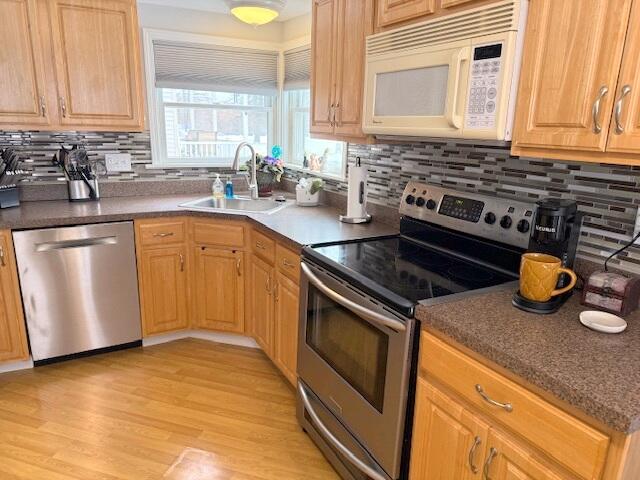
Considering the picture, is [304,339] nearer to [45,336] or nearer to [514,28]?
[514,28]

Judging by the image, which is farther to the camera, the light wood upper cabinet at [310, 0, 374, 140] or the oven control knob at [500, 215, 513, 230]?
the light wood upper cabinet at [310, 0, 374, 140]

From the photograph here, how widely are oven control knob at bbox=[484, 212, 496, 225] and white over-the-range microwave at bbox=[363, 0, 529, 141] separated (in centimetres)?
38

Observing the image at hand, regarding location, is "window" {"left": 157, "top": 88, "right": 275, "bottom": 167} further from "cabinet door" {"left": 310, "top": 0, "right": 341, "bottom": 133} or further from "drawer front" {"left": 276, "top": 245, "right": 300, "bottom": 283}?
"drawer front" {"left": 276, "top": 245, "right": 300, "bottom": 283}

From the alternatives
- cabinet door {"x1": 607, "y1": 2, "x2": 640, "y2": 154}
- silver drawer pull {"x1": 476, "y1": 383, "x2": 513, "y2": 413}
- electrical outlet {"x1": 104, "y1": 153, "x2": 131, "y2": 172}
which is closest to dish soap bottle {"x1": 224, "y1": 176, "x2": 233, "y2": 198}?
electrical outlet {"x1": 104, "y1": 153, "x2": 131, "y2": 172}

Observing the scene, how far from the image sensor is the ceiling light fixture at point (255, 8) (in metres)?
2.10

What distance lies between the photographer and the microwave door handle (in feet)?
4.84

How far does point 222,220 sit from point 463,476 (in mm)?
1899

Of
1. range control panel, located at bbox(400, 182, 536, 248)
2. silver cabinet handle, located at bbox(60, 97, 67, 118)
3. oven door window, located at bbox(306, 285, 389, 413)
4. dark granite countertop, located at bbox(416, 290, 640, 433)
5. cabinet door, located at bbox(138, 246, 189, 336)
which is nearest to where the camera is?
dark granite countertop, located at bbox(416, 290, 640, 433)

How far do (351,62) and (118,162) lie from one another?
1.84 meters

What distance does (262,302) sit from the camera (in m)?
2.58

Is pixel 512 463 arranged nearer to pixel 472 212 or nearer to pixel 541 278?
pixel 541 278

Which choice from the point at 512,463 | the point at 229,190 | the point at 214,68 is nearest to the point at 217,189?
the point at 229,190

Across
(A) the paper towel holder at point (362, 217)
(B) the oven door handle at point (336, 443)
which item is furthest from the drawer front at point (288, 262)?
(B) the oven door handle at point (336, 443)

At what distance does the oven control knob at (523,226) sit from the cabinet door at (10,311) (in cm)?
246
